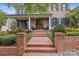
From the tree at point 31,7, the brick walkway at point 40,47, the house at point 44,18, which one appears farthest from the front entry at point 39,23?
the brick walkway at point 40,47

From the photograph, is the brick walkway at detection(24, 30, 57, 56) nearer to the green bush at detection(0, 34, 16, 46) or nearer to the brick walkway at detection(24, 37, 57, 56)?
the brick walkway at detection(24, 37, 57, 56)

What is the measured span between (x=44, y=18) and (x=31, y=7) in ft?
1.00

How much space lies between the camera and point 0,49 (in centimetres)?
460

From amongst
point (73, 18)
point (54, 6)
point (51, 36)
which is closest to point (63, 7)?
point (54, 6)

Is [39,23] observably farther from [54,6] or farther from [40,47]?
[40,47]

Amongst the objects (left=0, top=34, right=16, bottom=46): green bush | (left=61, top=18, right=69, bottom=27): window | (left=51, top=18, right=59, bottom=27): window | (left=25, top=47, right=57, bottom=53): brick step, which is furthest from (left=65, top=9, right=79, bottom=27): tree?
(left=0, top=34, right=16, bottom=46): green bush

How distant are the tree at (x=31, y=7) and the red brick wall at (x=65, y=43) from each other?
0.57m

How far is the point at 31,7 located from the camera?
14.6ft

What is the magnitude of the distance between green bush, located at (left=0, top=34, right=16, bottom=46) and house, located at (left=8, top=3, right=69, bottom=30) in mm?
286

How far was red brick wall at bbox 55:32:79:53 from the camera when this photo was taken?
4.67 metres

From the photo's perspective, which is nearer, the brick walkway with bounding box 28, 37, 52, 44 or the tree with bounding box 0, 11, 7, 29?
the tree with bounding box 0, 11, 7, 29

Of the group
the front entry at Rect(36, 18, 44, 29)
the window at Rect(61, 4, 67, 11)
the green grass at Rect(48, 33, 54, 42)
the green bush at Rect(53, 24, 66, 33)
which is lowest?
the green grass at Rect(48, 33, 54, 42)

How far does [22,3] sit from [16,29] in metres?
0.48

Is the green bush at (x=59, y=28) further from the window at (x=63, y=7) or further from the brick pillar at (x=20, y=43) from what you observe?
the brick pillar at (x=20, y=43)
